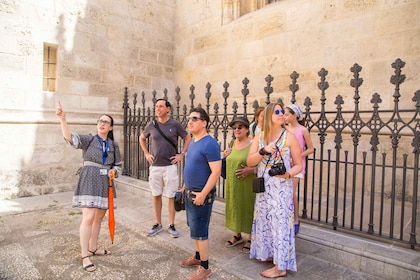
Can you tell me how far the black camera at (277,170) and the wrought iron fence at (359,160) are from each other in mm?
1017

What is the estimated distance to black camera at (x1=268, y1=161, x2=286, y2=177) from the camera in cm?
280

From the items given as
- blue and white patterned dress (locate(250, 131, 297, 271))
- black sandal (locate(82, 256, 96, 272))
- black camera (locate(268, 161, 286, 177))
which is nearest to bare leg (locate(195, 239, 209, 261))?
blue and white patterned dress (locate(250, 131, 297, 271))

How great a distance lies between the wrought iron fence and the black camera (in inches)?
40.0

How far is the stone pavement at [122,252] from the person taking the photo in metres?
3.05

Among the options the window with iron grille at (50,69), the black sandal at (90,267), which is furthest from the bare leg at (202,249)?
the window with iron grille at (50,69)

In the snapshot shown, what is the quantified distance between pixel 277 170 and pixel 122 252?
2.08 metres

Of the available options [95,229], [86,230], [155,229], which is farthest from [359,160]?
[86,230]

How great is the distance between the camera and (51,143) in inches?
251

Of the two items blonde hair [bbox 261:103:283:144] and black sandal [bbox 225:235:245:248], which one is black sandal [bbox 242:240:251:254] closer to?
black sandal [bbox 225:235:245:248]

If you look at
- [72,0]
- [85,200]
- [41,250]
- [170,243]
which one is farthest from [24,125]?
[170,243]

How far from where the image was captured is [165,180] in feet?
13.9

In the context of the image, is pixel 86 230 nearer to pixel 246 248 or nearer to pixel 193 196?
pixel 193 196

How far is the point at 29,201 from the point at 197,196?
4.40 meters

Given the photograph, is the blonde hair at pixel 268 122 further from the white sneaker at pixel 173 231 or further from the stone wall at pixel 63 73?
the stone wall at pixel 63 73
